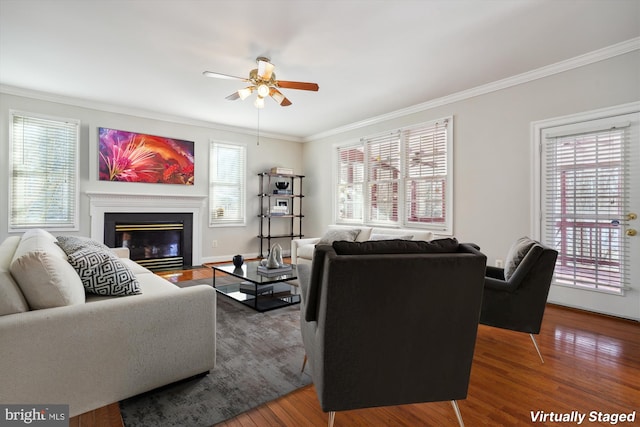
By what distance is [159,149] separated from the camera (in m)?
5.20

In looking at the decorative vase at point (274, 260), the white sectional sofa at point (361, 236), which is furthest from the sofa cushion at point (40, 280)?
the white sectional sofa at point (361, 236)

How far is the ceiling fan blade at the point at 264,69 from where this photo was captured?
2951 mm

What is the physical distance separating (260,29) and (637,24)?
3.12 metres

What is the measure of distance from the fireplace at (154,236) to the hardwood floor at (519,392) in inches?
154

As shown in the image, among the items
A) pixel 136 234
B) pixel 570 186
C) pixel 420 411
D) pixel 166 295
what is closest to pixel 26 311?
pixel 166 295

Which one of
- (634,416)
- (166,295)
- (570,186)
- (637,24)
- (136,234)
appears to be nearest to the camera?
(634,416)

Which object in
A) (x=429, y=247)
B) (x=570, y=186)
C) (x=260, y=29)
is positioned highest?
(x=260, y=29)

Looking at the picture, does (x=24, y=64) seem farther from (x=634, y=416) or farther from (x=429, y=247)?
(x=634, y=416)

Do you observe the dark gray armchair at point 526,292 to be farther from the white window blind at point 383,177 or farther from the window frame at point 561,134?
the white window blind at point 383,177

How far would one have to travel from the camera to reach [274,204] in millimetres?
6590

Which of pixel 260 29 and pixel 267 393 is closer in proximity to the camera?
pixel 267 393

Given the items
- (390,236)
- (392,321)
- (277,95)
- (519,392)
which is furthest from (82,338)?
(390,236)

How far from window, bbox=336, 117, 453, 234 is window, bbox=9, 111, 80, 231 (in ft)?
13.8

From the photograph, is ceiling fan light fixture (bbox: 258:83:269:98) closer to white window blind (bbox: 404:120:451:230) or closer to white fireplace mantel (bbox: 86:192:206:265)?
white window blind (bbox: 404:120:451:230)
